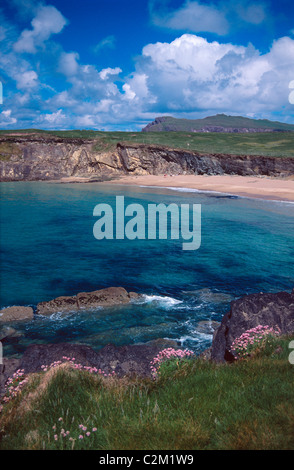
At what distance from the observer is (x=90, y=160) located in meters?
82.0

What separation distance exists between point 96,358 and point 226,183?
61495 mm

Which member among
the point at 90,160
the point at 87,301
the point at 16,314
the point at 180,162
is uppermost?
the point at 90,160

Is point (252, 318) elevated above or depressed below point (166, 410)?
below

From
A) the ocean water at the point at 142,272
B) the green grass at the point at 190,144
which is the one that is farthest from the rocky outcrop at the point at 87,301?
the green grass at the point at 190,144

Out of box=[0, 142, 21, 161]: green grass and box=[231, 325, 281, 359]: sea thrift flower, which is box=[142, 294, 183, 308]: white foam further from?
box=[0, 142, 21, 161]: green grass

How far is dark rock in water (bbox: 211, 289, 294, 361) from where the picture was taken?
29.3 feet

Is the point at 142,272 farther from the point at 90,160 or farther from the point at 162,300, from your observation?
the point at 90,160

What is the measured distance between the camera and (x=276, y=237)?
2755 cm

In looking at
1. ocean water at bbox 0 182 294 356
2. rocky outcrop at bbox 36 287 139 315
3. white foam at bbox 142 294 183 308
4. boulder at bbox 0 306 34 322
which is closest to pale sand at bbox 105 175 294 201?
ocean water at bbox 0 182 294 356

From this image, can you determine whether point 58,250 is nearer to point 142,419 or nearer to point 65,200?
point 142,419

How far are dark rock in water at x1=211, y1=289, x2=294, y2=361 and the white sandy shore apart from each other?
42.5m

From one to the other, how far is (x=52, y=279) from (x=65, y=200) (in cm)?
3368

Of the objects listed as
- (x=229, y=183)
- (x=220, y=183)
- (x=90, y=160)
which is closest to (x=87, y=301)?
(x=220, y=183)

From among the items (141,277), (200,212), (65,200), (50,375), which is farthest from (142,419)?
(65,200)
